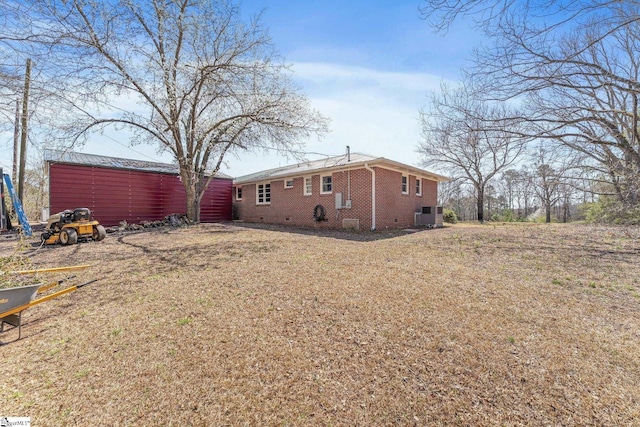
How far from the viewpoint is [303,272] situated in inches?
192

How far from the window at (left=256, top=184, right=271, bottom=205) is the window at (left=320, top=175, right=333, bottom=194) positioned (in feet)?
13.9

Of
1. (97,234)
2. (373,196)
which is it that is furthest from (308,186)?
(97,234)

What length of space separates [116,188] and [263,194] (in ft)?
23.5

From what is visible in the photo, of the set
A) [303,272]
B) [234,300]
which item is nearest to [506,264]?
[303,272]

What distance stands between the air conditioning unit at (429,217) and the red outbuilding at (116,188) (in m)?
12.1

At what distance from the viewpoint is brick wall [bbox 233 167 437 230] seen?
11672 mm

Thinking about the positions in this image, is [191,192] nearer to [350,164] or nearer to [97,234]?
[97,234]

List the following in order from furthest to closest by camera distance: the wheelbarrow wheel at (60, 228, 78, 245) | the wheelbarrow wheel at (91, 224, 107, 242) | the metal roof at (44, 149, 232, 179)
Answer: the metal roof at (44, 149, 232, 179)
the wheelbarrow wheel at (91, 224, 107, 242)
the wheelbarrow wheel at (60, 228, 78, 245)

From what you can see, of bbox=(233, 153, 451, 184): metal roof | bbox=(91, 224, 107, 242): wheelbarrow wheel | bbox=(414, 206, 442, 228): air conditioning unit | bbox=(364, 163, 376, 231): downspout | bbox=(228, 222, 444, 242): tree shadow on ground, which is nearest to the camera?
bbox=(91, 224, 107, 242): wheelbarrow wheel

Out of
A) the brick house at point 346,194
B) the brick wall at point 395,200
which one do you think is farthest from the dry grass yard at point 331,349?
the brick wall at point 395,200

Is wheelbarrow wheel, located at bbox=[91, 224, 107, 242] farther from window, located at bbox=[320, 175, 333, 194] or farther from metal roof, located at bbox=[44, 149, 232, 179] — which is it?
window, located at bbox=[320, 175, 333, 194]

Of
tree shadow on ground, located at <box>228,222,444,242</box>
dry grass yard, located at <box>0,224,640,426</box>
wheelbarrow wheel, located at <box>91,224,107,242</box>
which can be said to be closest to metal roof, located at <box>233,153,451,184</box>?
tree shadow on ground, located at <box>228,222,444,242</box>

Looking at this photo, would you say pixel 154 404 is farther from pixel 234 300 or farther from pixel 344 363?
pixel 234 300

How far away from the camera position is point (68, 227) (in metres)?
7.92
